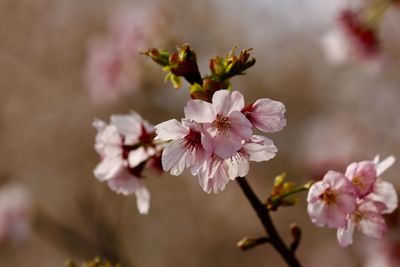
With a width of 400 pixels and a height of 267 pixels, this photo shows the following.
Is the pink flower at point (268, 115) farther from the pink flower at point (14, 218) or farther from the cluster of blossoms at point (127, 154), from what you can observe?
the pink flower at point (14, 218)

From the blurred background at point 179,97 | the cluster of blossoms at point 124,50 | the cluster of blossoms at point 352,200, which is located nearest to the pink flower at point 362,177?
the cluster of blossoms at point 352,200

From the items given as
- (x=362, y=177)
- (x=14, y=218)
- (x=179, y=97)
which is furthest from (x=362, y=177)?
(x=179, y=97)

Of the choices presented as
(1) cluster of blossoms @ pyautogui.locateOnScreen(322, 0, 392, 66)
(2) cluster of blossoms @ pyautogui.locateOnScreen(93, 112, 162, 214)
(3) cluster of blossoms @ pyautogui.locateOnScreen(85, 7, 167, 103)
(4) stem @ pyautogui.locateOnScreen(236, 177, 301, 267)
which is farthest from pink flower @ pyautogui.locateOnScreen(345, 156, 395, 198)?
(3) cluster of blossoms @ pyautogui.locateOnScreen(85, 7, 167, 103)

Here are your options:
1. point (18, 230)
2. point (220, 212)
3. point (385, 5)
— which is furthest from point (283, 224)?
point (385, 5)

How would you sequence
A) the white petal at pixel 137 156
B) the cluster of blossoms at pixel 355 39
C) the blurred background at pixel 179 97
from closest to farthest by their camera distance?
the white petal at pixel 137 156 < the cluster of blossoms at pixel 355 39 < the blurred background at pixel 179 97

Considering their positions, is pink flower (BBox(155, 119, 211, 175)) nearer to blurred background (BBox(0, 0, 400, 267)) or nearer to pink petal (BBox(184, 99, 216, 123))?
pink petal (BBox(184, 99, 216, 123))

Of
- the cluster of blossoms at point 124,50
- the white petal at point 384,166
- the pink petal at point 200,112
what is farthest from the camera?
the cluster of blossoms at point 124,50

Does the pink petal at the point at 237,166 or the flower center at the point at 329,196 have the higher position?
the pink petal at the point at 237,166

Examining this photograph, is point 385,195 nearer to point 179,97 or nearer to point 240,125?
point 240,125
